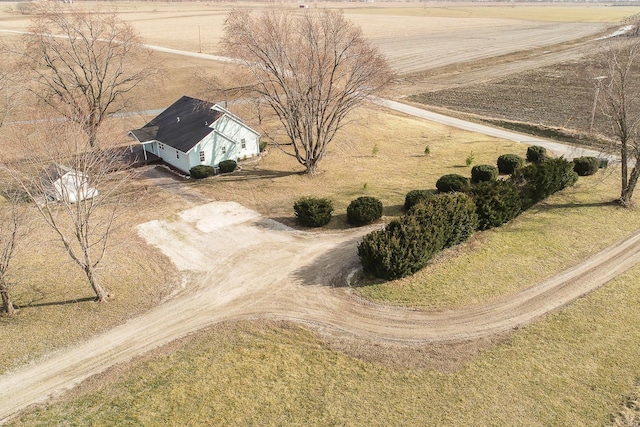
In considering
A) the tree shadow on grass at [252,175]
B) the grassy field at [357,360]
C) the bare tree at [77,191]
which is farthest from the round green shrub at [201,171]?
the bare tree at [77,191]

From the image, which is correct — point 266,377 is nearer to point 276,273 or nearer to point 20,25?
point 276,273

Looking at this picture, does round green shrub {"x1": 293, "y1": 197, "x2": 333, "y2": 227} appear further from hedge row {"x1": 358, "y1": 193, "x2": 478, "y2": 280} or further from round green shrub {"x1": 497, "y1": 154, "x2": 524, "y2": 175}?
round green shrub {"x1": 497, "y1": 154, "x2": 524, "y2": 175}

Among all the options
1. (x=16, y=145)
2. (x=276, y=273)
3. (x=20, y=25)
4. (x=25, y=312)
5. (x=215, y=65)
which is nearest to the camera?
(x=25, y=312)

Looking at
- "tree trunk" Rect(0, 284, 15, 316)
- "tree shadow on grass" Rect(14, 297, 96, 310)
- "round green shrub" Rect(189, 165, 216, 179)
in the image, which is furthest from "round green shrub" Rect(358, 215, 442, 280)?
"round green shrub" Rect(189, 165, 216, 179)

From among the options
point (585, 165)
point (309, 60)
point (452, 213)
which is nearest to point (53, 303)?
point (452, 213)

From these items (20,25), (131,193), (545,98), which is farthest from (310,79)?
(20,25)

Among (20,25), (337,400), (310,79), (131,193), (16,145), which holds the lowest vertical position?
(337,400)
